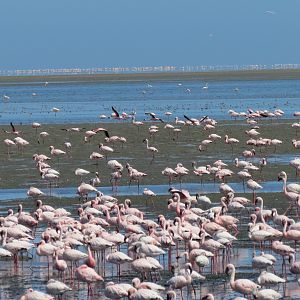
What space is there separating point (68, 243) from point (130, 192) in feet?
25.9

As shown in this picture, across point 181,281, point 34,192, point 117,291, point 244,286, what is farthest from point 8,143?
point 244,286

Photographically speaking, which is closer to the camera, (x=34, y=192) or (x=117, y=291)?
(x=117, y=291)

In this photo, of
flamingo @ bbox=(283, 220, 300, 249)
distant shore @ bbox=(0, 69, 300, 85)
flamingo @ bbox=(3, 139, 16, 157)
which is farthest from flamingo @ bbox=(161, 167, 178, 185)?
distant shore @ bbox=(0, 69, 300, 85)

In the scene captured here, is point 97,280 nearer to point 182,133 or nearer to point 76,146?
point 76,146

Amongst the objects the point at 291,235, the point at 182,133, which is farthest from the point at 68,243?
the point at 182,133

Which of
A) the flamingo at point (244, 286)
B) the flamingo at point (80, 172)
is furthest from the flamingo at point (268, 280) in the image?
the flamingo at point (80, 172)

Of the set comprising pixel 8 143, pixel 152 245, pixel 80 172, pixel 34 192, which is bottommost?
pixel 152 245

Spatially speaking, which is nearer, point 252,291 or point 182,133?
point 252,291

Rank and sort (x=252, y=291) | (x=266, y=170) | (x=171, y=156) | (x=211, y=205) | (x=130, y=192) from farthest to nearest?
(x=171, y=156) < (x=266, y=170) < (x=130, y=192) < (x=211, y=205) < (x=252, y=291)

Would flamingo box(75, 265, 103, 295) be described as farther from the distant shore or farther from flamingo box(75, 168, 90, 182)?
the distant shore

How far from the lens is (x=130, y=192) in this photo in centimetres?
2338

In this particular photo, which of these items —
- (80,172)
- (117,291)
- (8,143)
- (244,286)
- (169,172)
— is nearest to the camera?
(117,291)

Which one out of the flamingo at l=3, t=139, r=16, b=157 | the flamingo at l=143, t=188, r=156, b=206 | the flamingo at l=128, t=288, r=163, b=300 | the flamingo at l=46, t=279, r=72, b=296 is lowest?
the flamingo at l=46, t=279, r=72, b=296

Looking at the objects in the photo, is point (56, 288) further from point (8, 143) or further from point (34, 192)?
point (8, 143)
